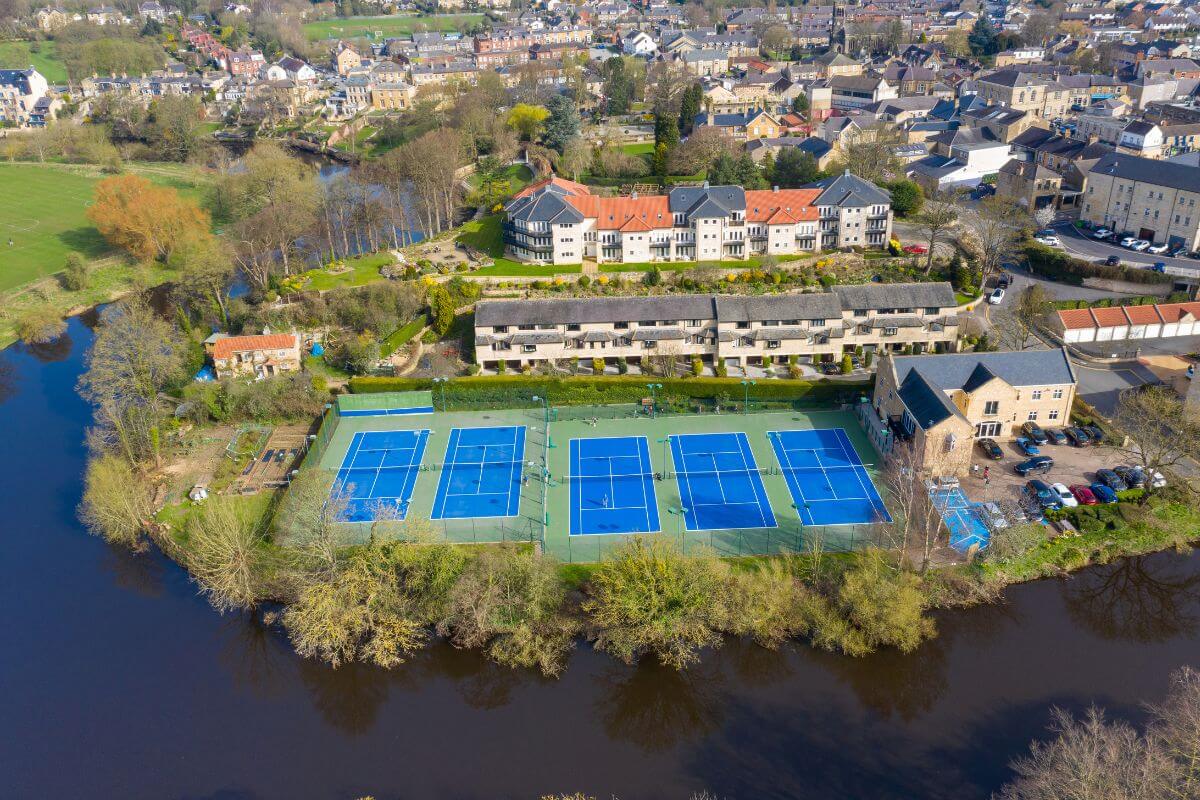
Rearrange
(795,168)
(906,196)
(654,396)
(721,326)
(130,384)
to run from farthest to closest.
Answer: (795,168) < (906,196) < (721,326) < (654,396) < (130,384)

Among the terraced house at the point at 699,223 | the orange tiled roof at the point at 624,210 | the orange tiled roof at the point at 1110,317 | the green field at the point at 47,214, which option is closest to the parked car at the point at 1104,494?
the orange tiled roof at the point at 1110,317

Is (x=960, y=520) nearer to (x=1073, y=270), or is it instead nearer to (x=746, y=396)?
(x=746, y=396)

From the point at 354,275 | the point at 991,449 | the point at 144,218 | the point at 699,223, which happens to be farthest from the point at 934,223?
the point at 144,218

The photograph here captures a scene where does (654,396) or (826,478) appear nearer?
(826,478)

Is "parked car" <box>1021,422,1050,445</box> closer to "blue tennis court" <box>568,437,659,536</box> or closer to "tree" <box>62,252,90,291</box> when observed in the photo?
"blue tennis court" <box>568,437,659,536</box>

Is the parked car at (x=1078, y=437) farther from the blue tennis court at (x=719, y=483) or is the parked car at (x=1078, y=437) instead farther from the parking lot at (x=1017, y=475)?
the blue tennis court at (x=719, y=483)

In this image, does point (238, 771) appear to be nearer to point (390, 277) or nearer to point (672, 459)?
point (672, 459)
